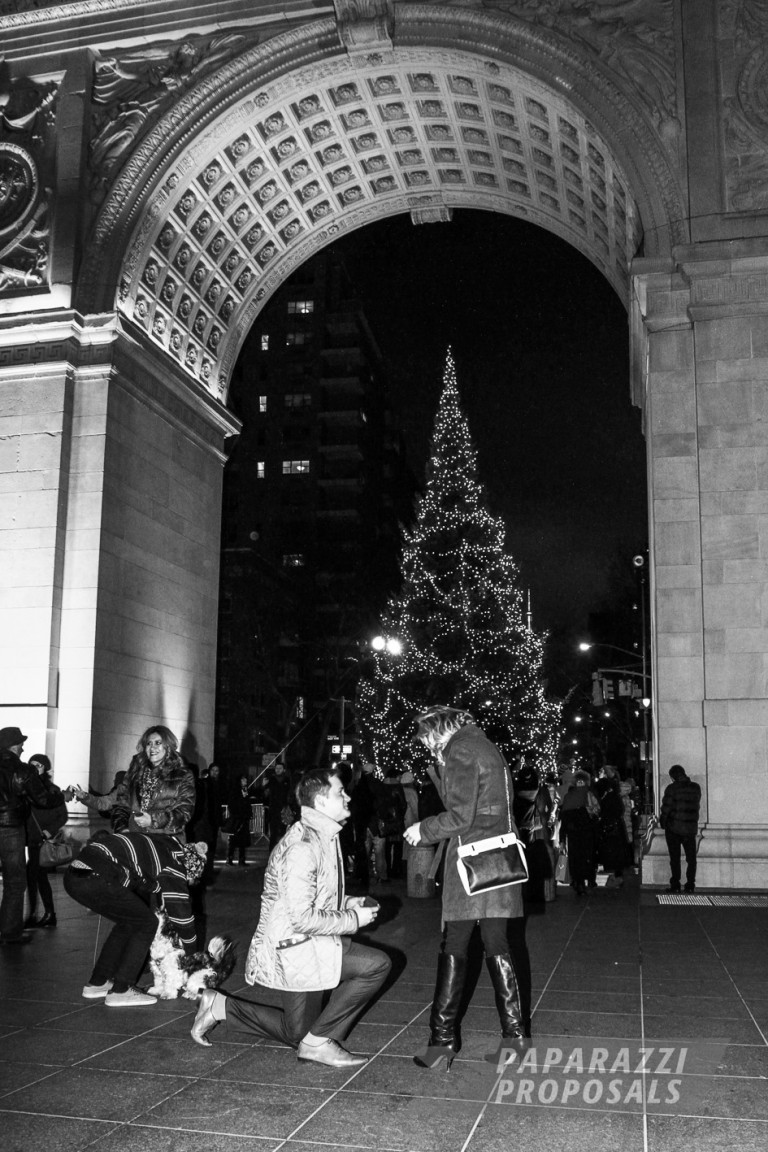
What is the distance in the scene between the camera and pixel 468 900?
22.3 ft

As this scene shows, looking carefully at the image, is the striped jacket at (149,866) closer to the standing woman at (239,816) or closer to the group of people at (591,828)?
the group of people at (591,828)

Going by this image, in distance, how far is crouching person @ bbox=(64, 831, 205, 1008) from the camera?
26.3 feet

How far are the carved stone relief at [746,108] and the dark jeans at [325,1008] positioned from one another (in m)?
15.4

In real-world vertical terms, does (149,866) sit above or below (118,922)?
above

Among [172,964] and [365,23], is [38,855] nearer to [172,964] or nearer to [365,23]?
[172,964]

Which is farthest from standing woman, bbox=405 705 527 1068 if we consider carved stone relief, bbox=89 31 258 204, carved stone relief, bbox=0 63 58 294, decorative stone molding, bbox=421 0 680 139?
carved stone relief, bbox=89 31 258 204

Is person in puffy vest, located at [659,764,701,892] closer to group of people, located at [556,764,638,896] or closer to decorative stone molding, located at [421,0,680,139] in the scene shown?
group of people, located at [556,764,638,896]

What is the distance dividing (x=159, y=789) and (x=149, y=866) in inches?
21.7

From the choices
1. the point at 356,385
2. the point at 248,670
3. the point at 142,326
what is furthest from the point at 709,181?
the point at 356,385

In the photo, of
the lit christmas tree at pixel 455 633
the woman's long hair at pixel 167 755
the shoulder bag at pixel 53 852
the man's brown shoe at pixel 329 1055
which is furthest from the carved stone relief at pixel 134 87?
the lit christmas tree at pixel 455 633

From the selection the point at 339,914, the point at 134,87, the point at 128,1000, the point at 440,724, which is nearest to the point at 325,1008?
the point at 339,914

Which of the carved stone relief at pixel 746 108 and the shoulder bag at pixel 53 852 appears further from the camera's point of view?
the carved stone relief at pixel 746 108

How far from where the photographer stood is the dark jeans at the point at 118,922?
8.01 m

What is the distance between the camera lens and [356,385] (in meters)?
86.9
